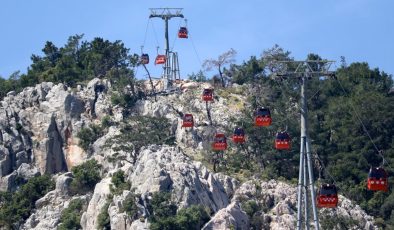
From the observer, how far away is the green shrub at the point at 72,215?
3708 inches

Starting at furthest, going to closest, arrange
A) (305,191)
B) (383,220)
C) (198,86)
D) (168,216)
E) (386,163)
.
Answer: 1. (198,86)
2. (386,163)
3. (383,220)
4. (168,216)
5. (305,191)

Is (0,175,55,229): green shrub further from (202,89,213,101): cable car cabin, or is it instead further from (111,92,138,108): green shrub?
(202,89,213,101): cable car cabin

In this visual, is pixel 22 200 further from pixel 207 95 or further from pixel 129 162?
pixel 207 95

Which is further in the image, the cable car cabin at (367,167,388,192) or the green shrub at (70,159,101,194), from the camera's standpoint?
the green shrub at (70,159,101,194)

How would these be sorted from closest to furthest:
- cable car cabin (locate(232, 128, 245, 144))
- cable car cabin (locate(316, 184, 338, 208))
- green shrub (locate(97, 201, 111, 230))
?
cable car cabin (locate(316, 184, 338, 208))
green shrub (locate(97, 201, 111, 230))
cable car cabin (locate(232, 128, 245, 144))

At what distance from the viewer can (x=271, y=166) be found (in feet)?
341

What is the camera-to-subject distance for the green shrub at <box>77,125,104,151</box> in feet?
352

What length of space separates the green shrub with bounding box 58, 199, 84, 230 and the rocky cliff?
628 millimetres

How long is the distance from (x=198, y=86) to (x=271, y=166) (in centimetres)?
1578

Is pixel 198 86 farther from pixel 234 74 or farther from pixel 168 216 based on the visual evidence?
pixel 168 216

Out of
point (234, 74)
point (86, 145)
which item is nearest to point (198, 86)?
point (234, 74)

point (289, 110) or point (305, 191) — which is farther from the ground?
point (289, 110)

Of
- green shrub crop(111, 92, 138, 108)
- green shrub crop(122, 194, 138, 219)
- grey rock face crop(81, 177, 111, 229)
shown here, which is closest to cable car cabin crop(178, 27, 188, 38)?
green shrub crop(111, 92, 138, 108)

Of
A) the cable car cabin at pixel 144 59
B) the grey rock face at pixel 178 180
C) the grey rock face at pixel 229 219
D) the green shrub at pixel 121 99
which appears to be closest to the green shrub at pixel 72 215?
the grey rock face at pixel 178 180
